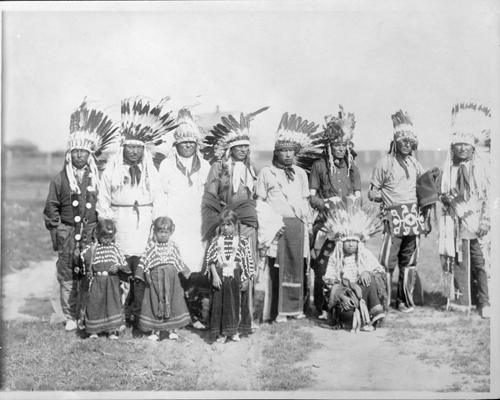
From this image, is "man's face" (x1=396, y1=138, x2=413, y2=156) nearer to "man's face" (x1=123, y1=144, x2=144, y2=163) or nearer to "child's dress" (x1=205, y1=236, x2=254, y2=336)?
"child's dress" (x1=205, y1=236, x2=254, y2=336)

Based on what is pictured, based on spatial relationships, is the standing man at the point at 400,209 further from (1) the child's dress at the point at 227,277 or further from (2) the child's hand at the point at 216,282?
(2) the child's hand at the point at 216,282

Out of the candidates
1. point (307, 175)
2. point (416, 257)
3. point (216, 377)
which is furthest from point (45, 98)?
point (416, 257)

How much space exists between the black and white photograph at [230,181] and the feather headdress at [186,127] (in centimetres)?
1

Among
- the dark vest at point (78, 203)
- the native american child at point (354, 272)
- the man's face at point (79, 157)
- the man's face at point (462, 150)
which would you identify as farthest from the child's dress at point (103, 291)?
the man's face at point (462, 150)

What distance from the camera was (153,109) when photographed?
5.02m

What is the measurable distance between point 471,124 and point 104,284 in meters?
2.99

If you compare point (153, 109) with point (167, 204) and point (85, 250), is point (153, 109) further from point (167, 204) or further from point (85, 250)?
point (85, 250)

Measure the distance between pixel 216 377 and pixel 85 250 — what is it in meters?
1.36

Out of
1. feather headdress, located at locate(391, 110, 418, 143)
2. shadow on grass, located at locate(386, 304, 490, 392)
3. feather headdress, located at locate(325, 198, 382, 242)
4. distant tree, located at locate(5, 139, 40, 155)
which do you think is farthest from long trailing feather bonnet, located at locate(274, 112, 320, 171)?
distant tree, located at locate(5, 139, 40, 155)

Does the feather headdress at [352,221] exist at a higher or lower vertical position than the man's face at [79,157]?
lower

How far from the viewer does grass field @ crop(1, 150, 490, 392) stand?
5020 mm

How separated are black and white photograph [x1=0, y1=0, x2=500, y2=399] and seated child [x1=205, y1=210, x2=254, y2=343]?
2 cm

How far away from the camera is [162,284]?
500 centimetres

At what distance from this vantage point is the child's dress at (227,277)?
16.3 feet
